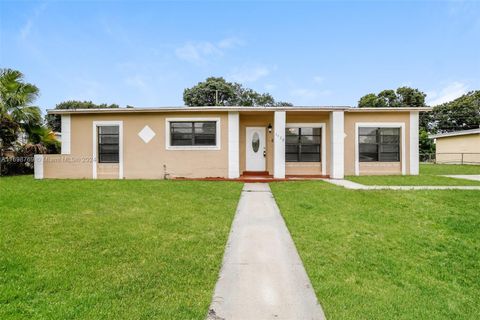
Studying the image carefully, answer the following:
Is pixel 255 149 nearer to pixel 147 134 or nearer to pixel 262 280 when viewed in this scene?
pixel 147 134

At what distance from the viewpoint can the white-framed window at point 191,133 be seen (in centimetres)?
1222

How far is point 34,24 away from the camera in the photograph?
12.7 m

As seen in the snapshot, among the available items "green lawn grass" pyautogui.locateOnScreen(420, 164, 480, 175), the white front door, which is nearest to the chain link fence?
"green lawn grass" pyautogui.locateOnScreen(420, 164, 480, 175)

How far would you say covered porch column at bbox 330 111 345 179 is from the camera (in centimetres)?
1188

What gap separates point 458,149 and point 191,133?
2615 cm

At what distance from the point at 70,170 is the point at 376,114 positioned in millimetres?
14375

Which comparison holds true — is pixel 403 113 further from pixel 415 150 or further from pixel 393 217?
pixel 393 217

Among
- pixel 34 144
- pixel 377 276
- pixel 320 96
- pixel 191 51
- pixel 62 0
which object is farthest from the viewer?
pixel 320 96

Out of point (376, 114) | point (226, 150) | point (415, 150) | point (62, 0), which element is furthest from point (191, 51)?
point (415, 150)

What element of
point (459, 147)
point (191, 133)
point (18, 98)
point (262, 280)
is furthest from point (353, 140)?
point (459, 147)

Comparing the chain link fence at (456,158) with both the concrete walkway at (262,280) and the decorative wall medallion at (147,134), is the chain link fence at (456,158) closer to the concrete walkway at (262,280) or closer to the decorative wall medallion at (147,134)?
the decorative wall medallion at (147,134)

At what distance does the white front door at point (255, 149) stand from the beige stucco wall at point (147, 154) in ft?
5.62

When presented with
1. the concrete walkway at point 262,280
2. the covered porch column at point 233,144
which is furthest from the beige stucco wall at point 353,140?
the concrete walkway at point 262,280

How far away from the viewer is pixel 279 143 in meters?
12.0
